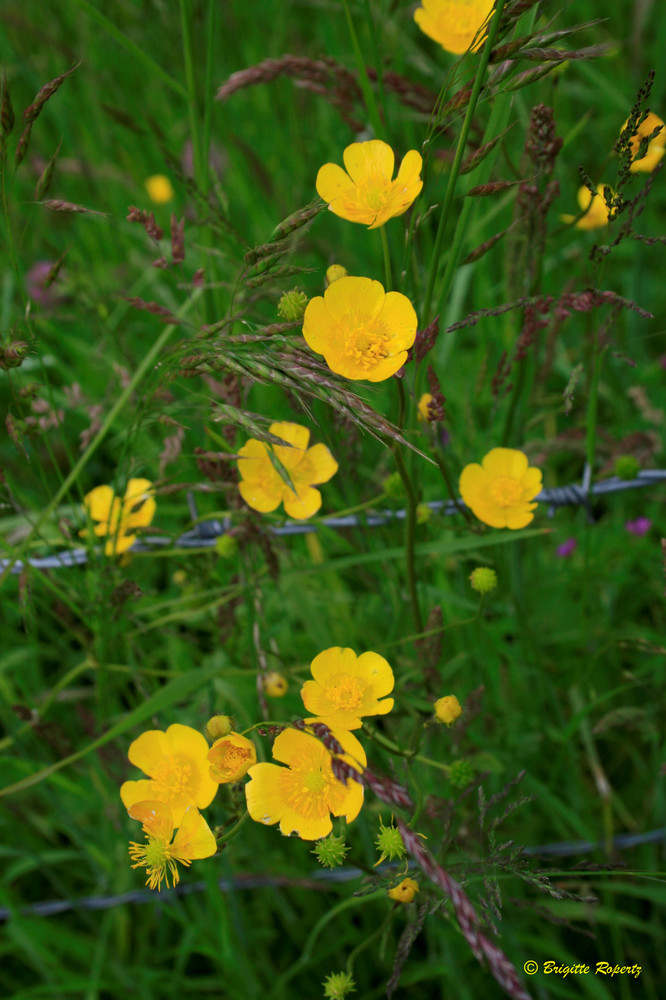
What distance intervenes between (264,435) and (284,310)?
0.19m

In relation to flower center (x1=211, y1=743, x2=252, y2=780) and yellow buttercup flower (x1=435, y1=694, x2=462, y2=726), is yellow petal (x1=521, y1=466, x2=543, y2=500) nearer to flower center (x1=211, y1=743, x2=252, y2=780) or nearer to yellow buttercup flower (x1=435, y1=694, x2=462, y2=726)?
yellow buttercup flower (x1=435, y1=694, x2=462, y2=726)

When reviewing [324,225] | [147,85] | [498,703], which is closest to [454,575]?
[498,703]

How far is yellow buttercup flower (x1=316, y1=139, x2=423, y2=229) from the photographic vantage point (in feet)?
3.01

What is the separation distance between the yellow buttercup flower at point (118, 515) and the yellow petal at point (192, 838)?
48cm

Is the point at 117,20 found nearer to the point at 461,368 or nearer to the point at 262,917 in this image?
the point at 461,368

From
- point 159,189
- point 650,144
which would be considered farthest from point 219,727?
point 159,189

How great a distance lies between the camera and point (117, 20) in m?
2.99

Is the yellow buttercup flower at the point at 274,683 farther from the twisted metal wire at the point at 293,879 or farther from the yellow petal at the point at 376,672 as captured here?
the twisted metal wire at the point at 293,879

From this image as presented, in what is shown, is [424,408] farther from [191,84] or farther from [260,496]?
[191,84]

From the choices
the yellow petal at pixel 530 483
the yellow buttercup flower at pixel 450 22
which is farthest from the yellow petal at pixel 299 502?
the yellow buttercup flower at pixel 450 22

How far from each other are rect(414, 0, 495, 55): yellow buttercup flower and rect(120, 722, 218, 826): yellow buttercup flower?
1.12 meters

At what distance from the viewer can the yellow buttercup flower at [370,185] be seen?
918 mm

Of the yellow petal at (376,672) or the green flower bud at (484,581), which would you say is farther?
the green flower bud at (484,581)

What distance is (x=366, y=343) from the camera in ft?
3.01
